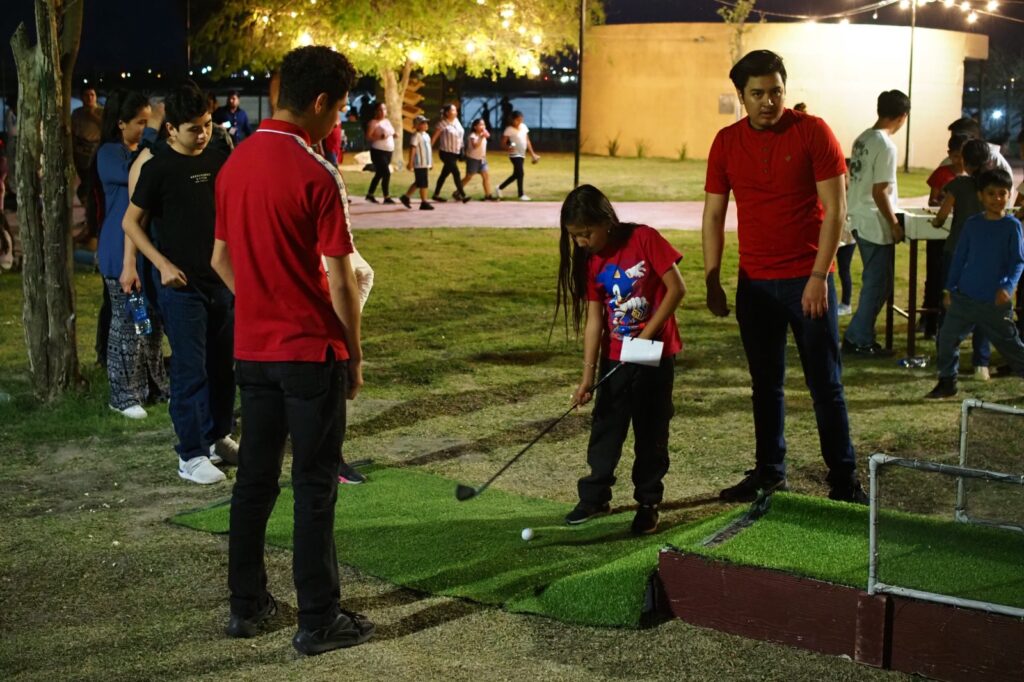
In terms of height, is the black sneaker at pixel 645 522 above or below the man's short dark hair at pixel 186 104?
below

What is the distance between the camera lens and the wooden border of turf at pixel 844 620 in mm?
4031

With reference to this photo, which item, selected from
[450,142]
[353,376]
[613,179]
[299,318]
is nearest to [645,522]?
[353,376]

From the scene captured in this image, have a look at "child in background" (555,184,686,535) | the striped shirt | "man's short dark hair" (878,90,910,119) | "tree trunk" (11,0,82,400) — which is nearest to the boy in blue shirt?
"man's short dark hair" (878,90,910,119)

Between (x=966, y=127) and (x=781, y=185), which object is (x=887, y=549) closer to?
(x=781, y=185)

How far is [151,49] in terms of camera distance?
1412 inches

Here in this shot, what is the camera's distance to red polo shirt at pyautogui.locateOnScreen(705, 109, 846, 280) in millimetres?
5859

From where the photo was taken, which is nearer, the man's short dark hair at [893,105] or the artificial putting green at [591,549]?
the artificial putting green at [591,549]

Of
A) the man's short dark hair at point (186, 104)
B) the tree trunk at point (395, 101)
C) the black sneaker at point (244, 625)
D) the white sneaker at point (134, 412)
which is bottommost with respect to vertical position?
the black sneaker at point (244, 625)

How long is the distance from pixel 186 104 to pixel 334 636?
9.94ft

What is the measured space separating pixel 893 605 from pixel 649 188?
23.4m

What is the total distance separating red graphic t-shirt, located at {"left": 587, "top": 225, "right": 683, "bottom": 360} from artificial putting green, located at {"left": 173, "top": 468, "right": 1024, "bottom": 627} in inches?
33.8

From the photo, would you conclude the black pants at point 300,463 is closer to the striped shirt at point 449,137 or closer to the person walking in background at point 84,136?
the person walking in background at point 84,136

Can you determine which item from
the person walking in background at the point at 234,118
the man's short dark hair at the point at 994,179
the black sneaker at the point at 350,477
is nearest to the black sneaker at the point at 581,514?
the black sneaker at the point at 350,477

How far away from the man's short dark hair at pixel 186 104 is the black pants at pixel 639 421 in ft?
7.80
